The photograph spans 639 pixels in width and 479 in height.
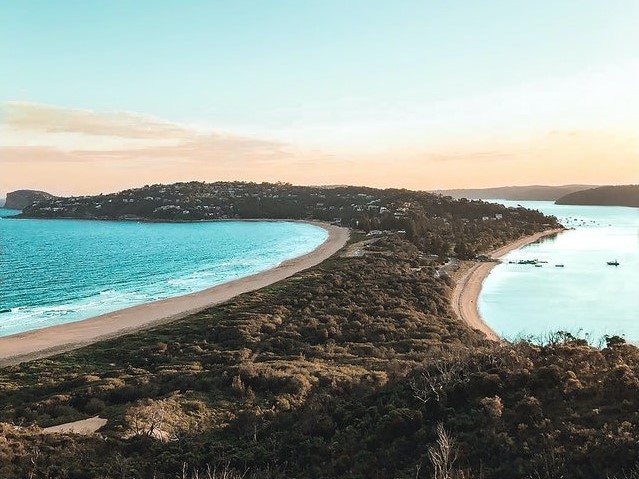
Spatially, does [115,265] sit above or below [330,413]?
below

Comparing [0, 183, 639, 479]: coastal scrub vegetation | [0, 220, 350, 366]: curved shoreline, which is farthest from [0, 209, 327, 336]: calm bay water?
[0, 183, 639, 479]: coastal scrub vegetation

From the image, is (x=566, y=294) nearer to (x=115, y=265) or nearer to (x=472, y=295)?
(x=472, y=295)

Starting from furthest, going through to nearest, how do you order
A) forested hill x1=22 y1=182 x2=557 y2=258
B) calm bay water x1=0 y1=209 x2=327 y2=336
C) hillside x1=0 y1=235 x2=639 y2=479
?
forested hill x1=22 y1=182 x2=557 y2=258 → calm bay water x1=0 y1=209 x2=327 y2=336 → hillside x1=0 y1=235 x2=639 y2=479

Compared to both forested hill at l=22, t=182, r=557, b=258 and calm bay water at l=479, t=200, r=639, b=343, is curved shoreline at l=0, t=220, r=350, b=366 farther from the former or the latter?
forested hill at l=22, t=182, r=557, b=258

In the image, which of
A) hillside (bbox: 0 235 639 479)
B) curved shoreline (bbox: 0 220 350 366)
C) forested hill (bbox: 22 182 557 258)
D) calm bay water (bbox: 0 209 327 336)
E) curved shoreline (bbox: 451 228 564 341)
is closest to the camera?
hillside (bbox: 0 235 639 479)

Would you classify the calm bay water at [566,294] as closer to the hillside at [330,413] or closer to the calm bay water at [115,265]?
the hillside at [330,413]

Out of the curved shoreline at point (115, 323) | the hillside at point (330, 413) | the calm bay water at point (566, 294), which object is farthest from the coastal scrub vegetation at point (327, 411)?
the calm bay water at point (566, 294)

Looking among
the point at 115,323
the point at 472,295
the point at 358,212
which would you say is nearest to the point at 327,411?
the point at 115,323
